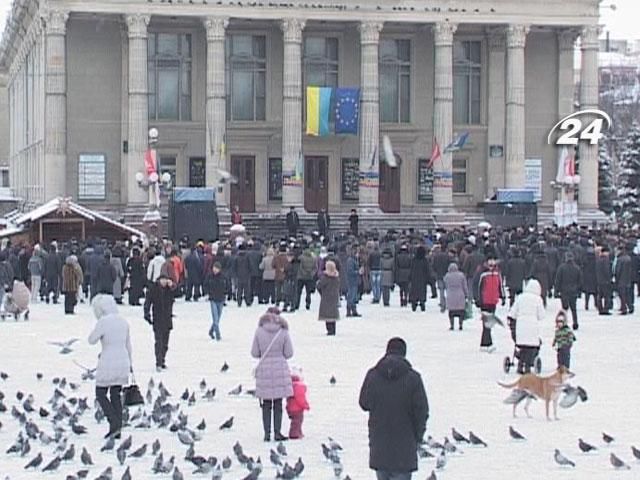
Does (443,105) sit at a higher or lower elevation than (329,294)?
higher

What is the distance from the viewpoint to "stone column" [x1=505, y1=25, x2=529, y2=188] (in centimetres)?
6081

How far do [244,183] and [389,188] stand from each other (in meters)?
6.07

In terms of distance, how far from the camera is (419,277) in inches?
1281

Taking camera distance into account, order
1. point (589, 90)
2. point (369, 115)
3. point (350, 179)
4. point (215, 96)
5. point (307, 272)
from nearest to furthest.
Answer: point (307, 272) → point (215, 96) → point (369, 115) → point (589, 90) → point (350, 179)

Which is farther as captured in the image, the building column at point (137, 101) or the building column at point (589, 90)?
the building column at point (589, 90)

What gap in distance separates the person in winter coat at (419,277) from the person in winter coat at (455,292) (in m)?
4.15

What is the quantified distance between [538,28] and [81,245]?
3123cm

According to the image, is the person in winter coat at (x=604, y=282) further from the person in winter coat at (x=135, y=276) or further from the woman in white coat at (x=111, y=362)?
the woman in white coat at (x=111, y=362)

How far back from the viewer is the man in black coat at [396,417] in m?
10.5

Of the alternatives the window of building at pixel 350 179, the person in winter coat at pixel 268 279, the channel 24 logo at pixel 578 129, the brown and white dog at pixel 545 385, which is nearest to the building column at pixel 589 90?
the channel 24 logo at pixel 578 129

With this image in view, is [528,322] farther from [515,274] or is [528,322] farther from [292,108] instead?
[292,108]

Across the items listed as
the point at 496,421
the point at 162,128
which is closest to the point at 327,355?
the point at 496,421

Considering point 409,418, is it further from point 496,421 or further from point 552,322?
point 552,322

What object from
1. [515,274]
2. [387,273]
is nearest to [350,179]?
[387,273]
